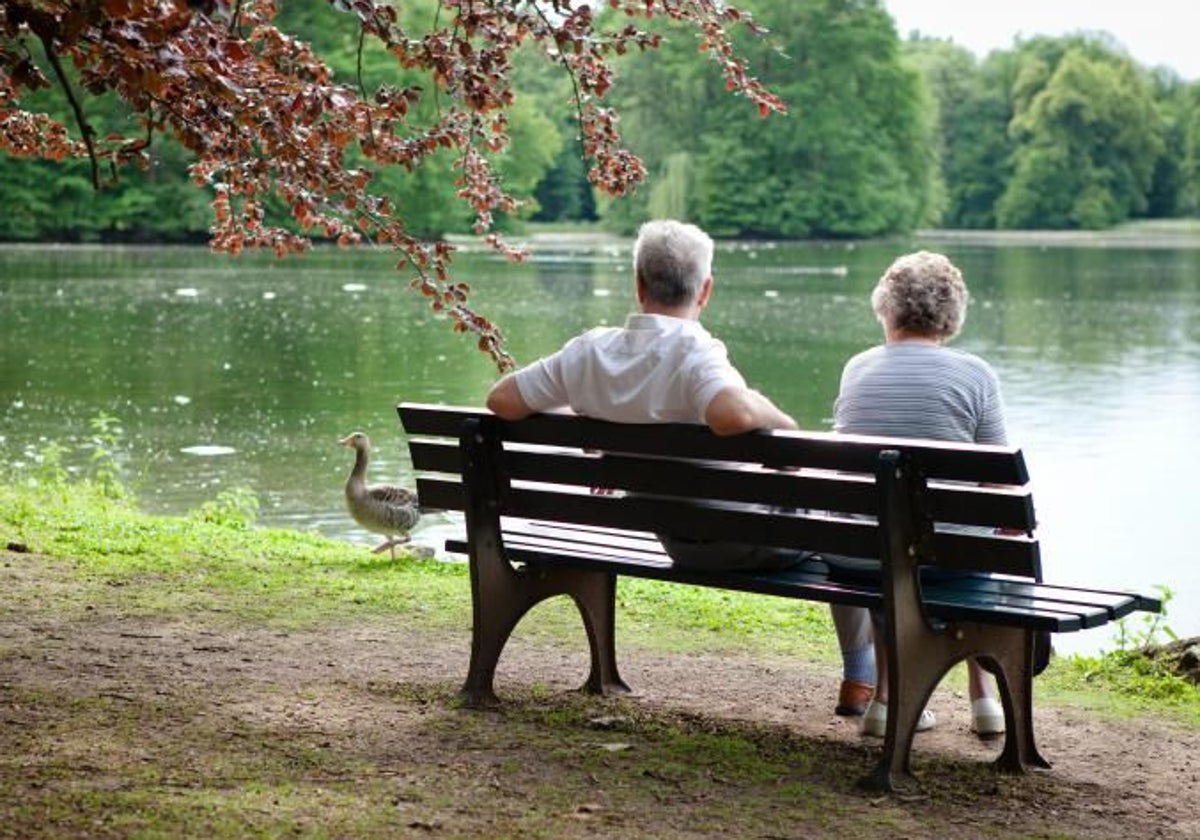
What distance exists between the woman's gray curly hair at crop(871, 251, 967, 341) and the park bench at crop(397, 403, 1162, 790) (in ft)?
1.69

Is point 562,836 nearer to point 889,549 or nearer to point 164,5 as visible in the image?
point 889,549

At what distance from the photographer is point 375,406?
21.3 metres

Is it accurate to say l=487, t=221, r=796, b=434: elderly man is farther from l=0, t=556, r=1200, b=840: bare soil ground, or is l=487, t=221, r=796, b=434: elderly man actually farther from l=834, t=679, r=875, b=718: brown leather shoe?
l=834, t=679, r=875, b=718: brown leather shoe

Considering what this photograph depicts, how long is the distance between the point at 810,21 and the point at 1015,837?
97179 millimetres

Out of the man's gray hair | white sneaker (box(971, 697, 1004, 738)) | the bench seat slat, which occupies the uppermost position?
the man's gray hair

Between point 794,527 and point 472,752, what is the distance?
1101 millimetres

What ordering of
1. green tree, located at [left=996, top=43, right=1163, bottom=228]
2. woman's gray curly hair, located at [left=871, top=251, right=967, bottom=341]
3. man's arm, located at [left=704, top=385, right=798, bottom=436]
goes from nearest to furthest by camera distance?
1. man's arm, located at [left=704, top=385, right=798, bottom=436]
2. woman's gray curly hair, located at [left=871, top=251, right=967, bottom=341]
3. green tree, located at [left=996, top=43, right=1163, bottom=228]

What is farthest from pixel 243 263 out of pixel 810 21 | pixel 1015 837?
pixel 1015 837

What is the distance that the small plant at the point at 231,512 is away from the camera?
1078 cm

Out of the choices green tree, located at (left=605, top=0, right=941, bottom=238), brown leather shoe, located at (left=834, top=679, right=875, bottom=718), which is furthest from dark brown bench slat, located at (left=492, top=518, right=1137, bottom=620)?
green tree, located at (left=605, top=0, right=941, bottom=238)

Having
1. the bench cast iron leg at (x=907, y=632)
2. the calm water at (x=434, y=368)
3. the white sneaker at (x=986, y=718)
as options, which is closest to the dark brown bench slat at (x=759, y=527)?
the bench cast iron leg at (x=907, y=632)

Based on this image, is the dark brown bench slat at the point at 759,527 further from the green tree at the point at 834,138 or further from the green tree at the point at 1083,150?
the green tree at the point at 1083,150

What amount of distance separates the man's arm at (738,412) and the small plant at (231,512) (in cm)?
601

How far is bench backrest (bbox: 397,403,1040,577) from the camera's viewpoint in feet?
15.5
